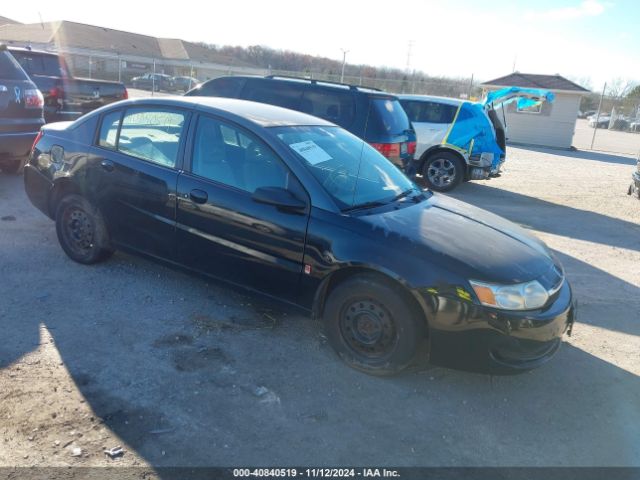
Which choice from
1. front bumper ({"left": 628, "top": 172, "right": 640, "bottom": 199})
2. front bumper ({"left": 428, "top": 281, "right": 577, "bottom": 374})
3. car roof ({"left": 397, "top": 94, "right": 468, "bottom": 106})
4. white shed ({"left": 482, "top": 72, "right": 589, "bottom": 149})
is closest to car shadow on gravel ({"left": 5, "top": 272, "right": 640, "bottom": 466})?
front bumper ({"left": 428, "top": 281, "right": 577, "bottom": 374})

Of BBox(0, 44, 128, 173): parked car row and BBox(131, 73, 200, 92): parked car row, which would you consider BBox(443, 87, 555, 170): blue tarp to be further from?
BBox(131, 73, 200, 92): parked car row

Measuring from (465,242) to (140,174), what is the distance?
2.59 metres

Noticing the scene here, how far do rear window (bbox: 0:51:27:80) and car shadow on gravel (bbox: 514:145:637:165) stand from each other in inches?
700

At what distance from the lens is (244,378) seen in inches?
130

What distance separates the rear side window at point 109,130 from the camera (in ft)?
14.8

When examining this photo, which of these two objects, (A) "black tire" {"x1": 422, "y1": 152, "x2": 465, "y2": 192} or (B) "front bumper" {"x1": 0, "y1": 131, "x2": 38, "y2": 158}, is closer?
(B) "front bumper" {"x1": 0, "y1": 131, "x2": 38, "y2": 158}

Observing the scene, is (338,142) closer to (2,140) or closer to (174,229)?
(174,229)

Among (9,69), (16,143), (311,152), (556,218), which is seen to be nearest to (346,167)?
(311,152)

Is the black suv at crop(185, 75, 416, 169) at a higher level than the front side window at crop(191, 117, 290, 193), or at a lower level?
higher

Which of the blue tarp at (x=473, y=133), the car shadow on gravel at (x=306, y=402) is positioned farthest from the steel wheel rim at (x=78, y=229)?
the blue tarp at (x=473, y=133)

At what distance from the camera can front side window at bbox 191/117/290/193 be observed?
3.73 m

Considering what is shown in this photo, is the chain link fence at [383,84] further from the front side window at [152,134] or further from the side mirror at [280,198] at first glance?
the side mirror at [280,198]

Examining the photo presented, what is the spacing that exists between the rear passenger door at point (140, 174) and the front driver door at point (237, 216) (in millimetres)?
157

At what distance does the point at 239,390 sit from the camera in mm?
3184
